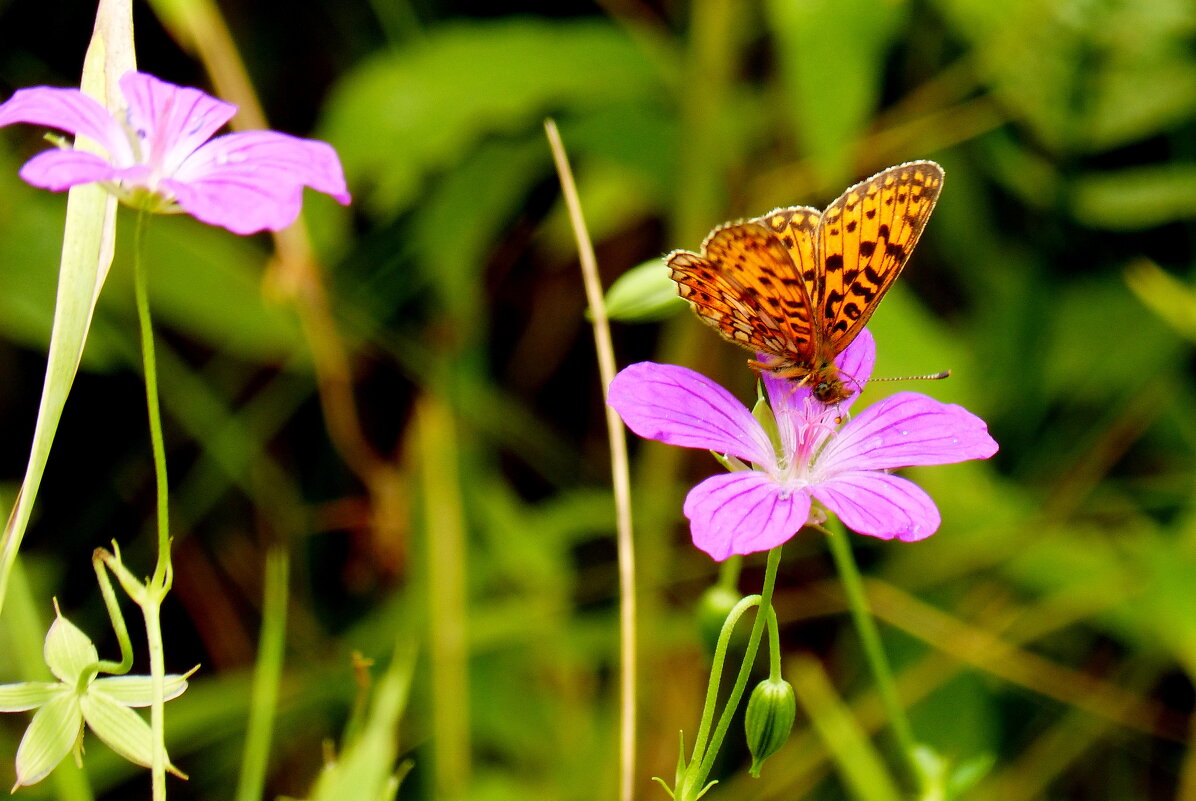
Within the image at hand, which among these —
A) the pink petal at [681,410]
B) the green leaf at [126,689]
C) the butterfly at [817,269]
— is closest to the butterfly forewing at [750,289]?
the butterfly at [817,269]

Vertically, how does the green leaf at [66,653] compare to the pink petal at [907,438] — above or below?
below

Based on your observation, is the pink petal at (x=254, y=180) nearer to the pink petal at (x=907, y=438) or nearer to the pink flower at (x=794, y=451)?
the pink flower at (x=794, y=451)

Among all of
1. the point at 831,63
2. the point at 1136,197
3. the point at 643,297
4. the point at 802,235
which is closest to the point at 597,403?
the point at 831,63

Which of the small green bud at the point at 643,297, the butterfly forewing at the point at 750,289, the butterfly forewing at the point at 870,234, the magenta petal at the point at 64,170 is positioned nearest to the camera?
the magenta petal at the point at 64,170

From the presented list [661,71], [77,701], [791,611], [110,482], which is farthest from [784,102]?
[77,701]

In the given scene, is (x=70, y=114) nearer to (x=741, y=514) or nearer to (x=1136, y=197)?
(x=741, y=514)
